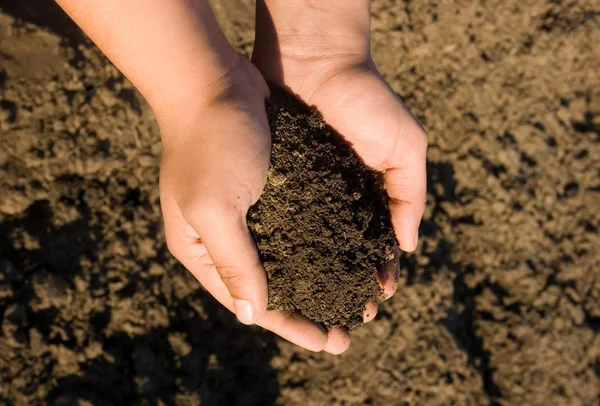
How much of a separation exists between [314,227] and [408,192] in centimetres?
53

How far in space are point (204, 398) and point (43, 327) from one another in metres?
0.85

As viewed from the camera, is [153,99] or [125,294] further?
[125,294]

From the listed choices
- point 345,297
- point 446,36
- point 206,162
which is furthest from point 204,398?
point 446,36

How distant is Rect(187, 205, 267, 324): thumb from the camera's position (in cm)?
158

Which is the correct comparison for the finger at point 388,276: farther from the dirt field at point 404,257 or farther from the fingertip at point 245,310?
the dirt field at point 404,257

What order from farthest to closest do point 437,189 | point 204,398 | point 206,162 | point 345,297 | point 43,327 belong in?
1. point 437,189
2. point 204,398
3. point 43,327
4. point 345,297
5. point 206,162

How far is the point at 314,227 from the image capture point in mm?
1802

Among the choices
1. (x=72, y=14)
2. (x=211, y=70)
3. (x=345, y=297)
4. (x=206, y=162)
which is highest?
(x=72, y=14)

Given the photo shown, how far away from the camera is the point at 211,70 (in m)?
1.76

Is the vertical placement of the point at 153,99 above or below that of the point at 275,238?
above

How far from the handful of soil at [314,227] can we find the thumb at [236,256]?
0.13m

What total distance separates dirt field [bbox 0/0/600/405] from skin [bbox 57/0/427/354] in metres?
0.75

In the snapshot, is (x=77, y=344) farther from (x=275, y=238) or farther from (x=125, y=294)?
(x=275, y=238)

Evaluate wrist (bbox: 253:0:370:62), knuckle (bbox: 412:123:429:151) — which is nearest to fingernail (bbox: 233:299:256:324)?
knuckle (bbox: 412:123:429:151)
